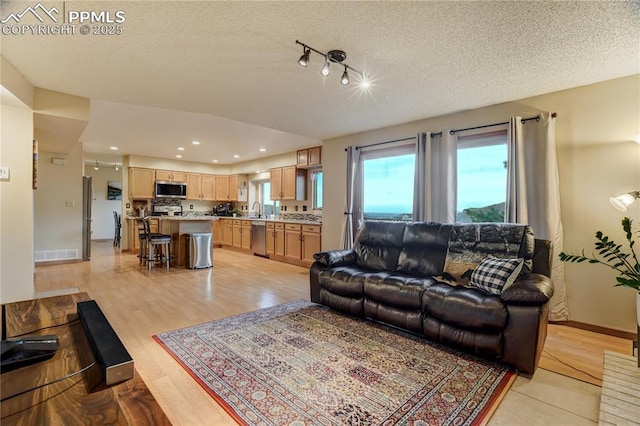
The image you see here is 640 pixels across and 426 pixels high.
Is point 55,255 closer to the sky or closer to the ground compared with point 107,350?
closer to the ground

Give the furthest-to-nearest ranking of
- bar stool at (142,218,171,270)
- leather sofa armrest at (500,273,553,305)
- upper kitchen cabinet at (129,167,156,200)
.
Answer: upper kitchen cabinet at (129,167,156,200) < bar stool at (142,218,171,270) < leather sofa armrest at (500,273,553,305)

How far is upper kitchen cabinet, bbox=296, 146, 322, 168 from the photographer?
6277mm

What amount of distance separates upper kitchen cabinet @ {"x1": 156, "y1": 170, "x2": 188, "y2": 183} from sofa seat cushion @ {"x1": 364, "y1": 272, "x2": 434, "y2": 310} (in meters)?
6.93

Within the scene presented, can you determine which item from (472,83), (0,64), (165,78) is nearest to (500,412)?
(472,83)

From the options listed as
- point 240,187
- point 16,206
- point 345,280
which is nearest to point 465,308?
point 345,280

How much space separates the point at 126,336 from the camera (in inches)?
105

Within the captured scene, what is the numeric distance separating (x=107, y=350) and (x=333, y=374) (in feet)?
4.95

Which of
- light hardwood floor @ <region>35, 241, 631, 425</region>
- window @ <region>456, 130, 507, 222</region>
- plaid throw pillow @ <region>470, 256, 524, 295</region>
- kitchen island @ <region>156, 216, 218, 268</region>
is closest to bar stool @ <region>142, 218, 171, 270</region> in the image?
kitchen island @ <region>156, 216, 218, 268</region>

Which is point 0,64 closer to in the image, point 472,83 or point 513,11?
point 513,11

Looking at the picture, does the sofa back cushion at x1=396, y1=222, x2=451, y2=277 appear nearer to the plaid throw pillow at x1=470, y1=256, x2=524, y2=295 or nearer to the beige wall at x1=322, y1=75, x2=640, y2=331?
the plaid throw pillow at x1=470, y1=256, x2=524, y2=295

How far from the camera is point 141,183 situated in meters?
7.55

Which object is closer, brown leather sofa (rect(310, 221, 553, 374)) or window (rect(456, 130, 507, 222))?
brown leather sofa (rect(310, 221, 553, 374))

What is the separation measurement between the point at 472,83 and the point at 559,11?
1076mm

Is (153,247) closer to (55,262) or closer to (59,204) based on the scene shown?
(55,262)
